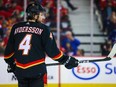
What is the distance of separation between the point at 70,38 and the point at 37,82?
4.08 meters

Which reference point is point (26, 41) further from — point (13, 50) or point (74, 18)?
point (74, 18)

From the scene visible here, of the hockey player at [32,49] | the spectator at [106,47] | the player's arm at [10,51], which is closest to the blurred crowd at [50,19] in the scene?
the spectator at [106,47]

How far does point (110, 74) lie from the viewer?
5.64 meters

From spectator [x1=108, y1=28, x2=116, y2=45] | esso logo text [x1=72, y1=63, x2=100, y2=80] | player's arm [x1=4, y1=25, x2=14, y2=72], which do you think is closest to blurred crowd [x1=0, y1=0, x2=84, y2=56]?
spectator [x1=108, y1=28, x2=116, y2=45]

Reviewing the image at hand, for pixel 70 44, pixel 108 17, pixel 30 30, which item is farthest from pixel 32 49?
pixel 108 17

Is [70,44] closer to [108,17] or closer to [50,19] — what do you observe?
[50,19]

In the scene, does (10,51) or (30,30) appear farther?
(10,51)

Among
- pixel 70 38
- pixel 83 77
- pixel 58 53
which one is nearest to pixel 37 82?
pixel 58 53

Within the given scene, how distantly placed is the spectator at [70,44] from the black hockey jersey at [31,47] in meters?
3.80

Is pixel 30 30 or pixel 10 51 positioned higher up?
pixel 30 30

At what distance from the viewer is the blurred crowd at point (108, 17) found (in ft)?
25.8

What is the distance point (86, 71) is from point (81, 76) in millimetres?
101

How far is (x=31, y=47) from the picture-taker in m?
3.70

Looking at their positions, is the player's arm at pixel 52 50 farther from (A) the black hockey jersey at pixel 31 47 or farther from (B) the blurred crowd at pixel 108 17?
(B) the blurred crowd at pixel 108 17
